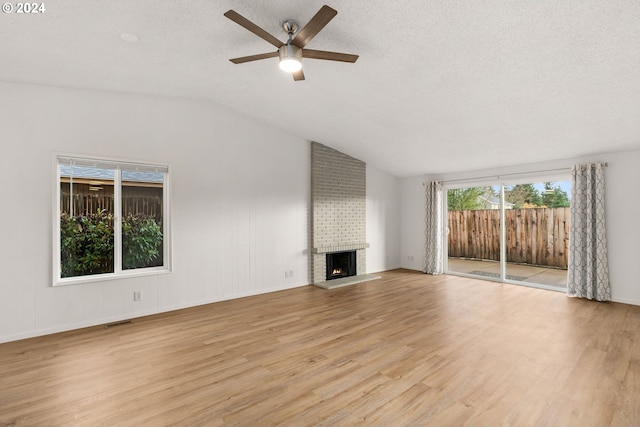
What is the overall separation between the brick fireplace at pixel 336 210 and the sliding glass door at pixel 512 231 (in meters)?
2.00

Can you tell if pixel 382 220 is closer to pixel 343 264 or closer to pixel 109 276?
pixel 343 264

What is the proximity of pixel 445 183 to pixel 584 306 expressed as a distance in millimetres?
3251

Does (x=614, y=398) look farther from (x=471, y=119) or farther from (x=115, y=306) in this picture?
(x=115, y=306)

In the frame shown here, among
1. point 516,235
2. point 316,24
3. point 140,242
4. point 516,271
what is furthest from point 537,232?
point 140,242

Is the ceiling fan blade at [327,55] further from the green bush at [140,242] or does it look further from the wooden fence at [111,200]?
the green bush at [140,242]

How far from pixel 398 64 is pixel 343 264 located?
427 cm

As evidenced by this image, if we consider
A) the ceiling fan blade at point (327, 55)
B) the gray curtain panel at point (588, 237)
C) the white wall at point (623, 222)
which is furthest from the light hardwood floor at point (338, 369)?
the ceiling fan blade at point (327, 55)

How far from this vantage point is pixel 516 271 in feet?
19.5

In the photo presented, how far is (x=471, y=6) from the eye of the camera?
2.29 metres

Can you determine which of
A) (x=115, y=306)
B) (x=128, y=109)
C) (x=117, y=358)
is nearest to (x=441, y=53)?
(x=128, y=109)

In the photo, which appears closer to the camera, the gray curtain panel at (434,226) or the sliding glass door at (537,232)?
the sliding glass door at (537,232)

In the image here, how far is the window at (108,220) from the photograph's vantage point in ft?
11.9

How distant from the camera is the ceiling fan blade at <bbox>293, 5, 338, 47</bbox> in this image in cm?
195

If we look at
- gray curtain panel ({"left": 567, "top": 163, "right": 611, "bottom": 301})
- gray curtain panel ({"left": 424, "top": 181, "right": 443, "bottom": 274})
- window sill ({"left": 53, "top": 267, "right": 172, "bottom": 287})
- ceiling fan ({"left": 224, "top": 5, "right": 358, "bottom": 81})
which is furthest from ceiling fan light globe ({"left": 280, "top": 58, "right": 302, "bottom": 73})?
gray curtain panel ({"left": 424, "top": 181, "right": 443, "bottom": 274})
